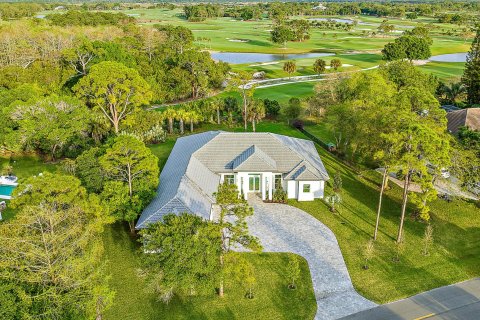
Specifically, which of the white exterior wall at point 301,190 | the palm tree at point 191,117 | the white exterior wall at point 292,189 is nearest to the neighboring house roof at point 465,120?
the white exterior wall at point 301,190

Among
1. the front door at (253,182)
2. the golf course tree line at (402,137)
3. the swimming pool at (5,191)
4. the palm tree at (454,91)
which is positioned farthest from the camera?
the palm tree at (454,91)

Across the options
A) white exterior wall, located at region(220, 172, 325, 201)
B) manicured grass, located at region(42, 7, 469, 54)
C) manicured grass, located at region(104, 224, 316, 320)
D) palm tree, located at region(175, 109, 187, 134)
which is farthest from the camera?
manicured grass, located at region(42, 7, 469, 54)

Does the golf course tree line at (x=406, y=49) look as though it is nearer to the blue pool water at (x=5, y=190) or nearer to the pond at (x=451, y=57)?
the pond at (x=451, y=57)

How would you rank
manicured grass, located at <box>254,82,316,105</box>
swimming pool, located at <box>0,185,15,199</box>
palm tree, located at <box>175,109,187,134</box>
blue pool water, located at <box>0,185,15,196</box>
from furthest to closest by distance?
manicured grass, located at <box>254,82,316,105</box> → palm tree, located at <box>175,109,187,134</box> → blue pool water, located at <box>0,185,15,196</box> → swimming pool, located at <box>0,185,15,199</box>

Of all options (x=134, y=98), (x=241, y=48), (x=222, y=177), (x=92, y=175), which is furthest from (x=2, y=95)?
(x=241, y=48)

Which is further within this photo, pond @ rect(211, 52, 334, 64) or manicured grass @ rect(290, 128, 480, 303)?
pond @ rect(211, 52, 334, 64)

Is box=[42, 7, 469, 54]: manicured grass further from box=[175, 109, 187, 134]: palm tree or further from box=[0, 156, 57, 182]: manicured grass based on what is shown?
box=[0, 156, 57, 182]: manicured grass

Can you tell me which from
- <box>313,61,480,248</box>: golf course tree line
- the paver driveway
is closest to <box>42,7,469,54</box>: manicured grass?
<box>313,61,480,248</box>: golf course tree line
